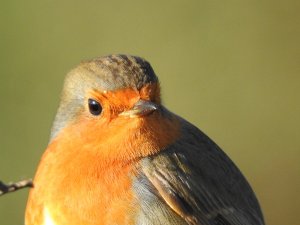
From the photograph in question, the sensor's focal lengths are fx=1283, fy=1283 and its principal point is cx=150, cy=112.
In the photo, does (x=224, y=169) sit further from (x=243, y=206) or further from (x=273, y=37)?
(x=273, y=37)

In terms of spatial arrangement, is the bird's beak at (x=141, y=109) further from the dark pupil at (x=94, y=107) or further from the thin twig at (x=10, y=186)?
the thin twig at (x=10, y=186)

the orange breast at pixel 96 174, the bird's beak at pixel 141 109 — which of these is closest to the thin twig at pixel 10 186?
the orange breast at pixel 96 174

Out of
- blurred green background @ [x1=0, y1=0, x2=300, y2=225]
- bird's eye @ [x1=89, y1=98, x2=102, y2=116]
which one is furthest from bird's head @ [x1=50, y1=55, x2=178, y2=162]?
blurred green background @ [x1=0, y1=0, x2=300, y2=225]

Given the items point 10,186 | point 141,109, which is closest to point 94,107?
point 141,109

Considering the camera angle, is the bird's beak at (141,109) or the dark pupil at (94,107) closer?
the bird's beak at (141,109)

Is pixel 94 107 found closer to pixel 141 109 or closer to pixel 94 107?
pixel 94 107

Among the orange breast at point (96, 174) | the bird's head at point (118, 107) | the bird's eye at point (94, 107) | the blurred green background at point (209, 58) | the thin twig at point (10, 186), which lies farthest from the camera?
the blurred green background at point (209, 58)

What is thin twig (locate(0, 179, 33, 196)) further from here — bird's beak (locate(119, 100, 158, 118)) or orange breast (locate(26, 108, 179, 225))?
bird's beak (locate(119, 100, 158, 118))
